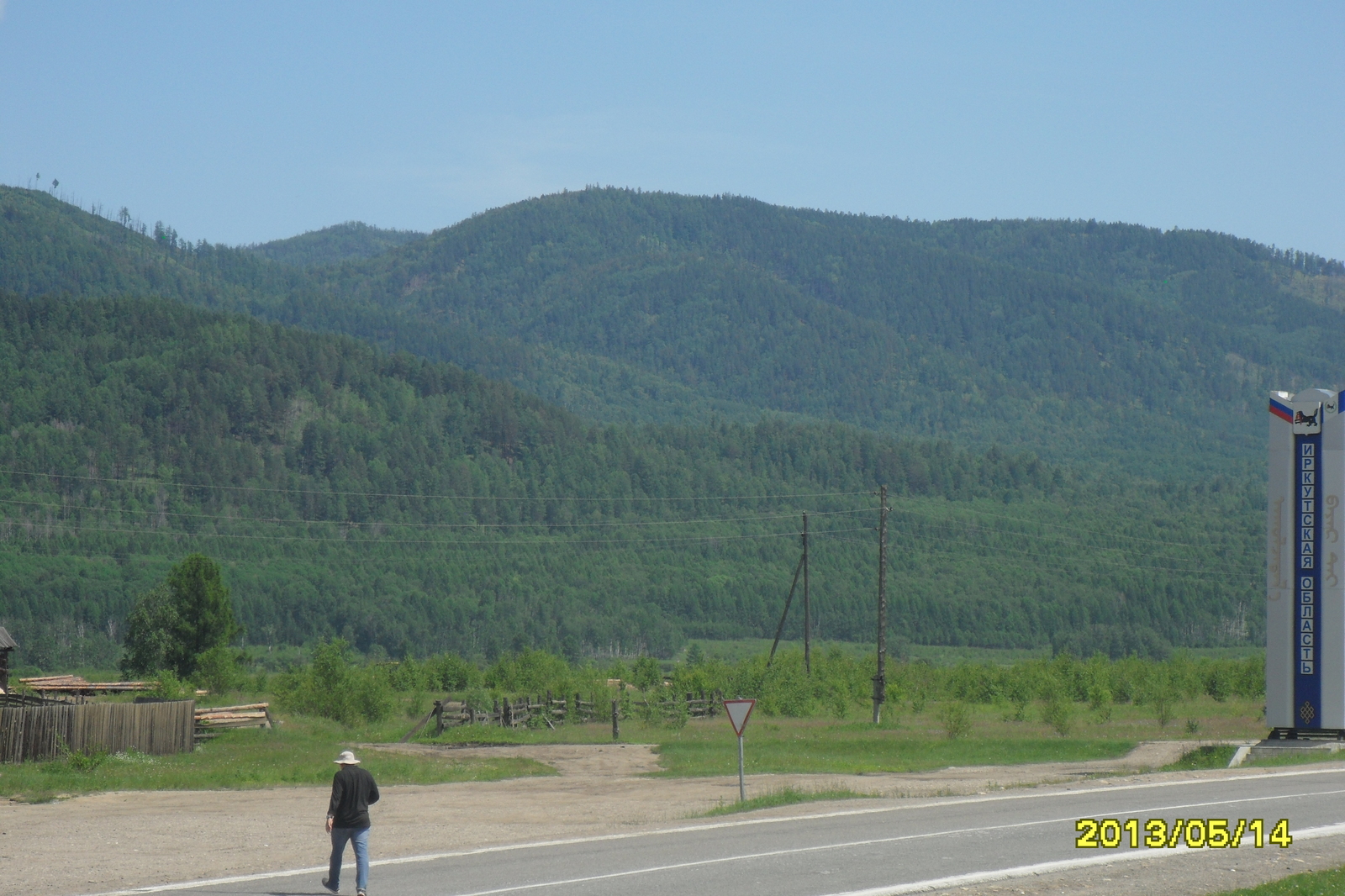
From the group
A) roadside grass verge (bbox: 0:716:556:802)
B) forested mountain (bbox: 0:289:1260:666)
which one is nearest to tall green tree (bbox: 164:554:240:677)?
roadside grass verge (bbox: 0:716:556:802)

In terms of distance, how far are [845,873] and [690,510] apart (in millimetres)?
168148

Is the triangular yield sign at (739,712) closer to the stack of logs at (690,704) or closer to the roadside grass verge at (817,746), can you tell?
the roadside grass verge at (817,746)

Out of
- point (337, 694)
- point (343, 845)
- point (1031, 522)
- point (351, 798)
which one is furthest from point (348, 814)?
point (1031, 522)

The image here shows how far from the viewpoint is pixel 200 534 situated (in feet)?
484

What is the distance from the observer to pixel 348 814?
15.4 m

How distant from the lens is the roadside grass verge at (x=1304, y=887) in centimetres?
1405

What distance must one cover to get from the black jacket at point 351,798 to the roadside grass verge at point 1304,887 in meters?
9.21

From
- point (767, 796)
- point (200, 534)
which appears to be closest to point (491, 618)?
point (200, 534)

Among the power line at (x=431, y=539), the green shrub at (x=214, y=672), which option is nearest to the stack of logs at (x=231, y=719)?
the green shrub at (x=214, y=672)

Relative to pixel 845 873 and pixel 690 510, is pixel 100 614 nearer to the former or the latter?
pixel 690 510

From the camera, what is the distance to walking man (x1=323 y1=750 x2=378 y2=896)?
50.3 ft

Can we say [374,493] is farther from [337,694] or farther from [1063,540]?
[337,694]

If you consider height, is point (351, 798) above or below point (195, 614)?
above
